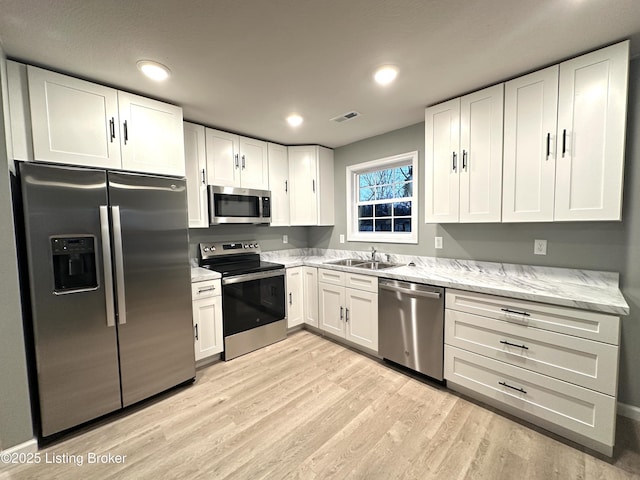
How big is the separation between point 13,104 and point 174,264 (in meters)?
1.40

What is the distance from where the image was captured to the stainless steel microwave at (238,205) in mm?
2945

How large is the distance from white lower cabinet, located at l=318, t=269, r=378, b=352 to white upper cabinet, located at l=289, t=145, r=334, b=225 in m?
0.87

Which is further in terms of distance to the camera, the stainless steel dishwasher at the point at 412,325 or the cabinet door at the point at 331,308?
the cabinet door at the point at 331,308

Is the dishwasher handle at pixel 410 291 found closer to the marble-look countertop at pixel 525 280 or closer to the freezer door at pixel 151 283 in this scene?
the marble-look countertop at pixel 525 280

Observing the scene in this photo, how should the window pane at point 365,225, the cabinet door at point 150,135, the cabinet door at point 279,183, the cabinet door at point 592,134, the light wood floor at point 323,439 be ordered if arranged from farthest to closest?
the window pane at point 365,225
the cabinet door at point 279,183
the cabinet door at point 150,135
the cabinet door at point 592,134
the light wood floor at point 323,439

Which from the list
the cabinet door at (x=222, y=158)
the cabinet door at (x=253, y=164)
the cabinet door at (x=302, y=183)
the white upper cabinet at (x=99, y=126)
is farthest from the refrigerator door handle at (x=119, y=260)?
the cabinet door at (x=302, y=183)

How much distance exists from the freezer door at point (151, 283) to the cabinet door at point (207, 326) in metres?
0.20

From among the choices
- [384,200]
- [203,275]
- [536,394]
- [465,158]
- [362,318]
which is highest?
[465,158]

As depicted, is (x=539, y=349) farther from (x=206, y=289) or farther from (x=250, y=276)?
(x=206, y=289)

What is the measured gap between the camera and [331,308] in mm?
3201

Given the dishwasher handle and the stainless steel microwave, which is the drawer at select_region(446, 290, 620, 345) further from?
the stainless steel microwave

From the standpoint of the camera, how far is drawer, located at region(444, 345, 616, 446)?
1562 millimetres

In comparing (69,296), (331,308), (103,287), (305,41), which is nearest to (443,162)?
(305,41)

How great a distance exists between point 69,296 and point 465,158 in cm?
318
